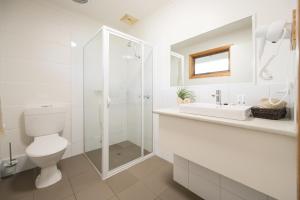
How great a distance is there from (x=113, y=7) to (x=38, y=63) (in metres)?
1.25

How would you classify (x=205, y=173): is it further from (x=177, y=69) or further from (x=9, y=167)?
(x=9, y=167)

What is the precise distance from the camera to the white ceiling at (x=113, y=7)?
5.70ft

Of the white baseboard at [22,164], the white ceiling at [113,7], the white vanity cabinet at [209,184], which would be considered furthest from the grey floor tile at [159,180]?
the white ceiling at [113,7]

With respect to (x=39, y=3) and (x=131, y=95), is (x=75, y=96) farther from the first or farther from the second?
(x=39, y=3)

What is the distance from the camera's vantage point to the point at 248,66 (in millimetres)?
1123

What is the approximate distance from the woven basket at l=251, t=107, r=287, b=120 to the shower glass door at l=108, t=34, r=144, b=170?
1.37 m

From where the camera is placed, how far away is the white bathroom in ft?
2.65

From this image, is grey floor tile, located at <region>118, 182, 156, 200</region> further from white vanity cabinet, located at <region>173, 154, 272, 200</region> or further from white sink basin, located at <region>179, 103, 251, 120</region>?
white sink basin, located at <region>179, 103, 251, 120</region>

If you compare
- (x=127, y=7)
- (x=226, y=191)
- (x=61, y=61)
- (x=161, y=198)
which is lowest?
(x=161, y=198)

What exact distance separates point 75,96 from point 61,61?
0.52m

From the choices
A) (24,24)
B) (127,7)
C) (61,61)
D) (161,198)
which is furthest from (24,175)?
(127,7)

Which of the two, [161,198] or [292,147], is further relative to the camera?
[161,198]

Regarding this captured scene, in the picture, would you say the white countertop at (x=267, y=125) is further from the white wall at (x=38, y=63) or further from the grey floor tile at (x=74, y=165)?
the white wall at (x=38, y=63)

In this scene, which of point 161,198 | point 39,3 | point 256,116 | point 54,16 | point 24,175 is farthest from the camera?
point 54,16
